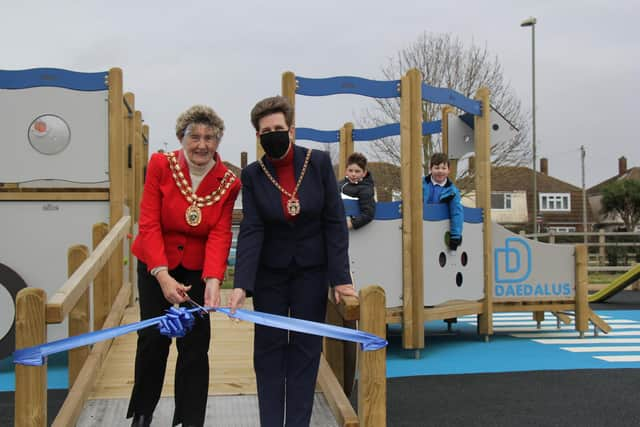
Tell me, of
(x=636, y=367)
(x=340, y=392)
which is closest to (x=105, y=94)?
(x=340, y=392)

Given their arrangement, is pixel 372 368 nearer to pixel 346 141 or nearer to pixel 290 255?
pixel 290 255

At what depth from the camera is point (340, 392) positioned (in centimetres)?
404

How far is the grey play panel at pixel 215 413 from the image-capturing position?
157 inches

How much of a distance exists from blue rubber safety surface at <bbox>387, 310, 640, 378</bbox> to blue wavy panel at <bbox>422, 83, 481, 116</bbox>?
10.1 feet

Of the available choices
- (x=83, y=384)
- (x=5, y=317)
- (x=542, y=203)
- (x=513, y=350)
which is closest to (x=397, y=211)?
(x=513, y=350)

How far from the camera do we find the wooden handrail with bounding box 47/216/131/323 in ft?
9.75

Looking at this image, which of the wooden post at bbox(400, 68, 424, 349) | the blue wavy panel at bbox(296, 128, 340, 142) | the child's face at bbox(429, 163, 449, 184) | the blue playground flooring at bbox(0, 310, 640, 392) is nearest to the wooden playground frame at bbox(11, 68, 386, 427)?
the blue playground flooring at bbox(0, 310, 640, 392)

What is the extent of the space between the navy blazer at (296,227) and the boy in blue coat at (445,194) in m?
5.03

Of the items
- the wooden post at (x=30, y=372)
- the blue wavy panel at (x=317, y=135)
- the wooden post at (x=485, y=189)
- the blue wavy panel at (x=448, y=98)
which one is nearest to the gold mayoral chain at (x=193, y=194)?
the wooden post at (x=30, y=372)

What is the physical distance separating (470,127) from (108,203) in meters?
5.42

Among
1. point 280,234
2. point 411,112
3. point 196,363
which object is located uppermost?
point 411,112

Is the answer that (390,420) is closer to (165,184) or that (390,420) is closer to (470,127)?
(165,184)

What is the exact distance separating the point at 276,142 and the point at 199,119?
20.7 inches

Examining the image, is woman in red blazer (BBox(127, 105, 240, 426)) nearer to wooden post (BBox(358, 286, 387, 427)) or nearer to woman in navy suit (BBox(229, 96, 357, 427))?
woman in navy suit (BBox(229, 96, 357, 427))
